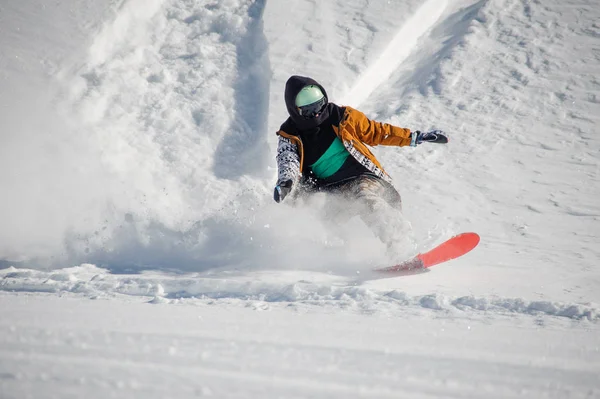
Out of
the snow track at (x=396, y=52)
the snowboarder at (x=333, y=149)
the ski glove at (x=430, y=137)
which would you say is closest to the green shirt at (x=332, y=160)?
the snowboarder at (x=333, y=149)

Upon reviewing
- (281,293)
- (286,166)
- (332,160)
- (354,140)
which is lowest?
(281,293)

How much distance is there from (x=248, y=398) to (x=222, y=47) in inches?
262

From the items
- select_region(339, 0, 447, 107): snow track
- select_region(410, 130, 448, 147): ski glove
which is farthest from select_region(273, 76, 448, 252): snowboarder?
select_region(339, 0, 447, 107): snow track

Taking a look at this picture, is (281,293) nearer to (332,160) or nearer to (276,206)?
(332,160)

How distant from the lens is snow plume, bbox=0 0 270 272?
4.71 meters

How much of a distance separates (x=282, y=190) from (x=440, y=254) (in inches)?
49.7

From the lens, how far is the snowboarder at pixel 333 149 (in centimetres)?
420

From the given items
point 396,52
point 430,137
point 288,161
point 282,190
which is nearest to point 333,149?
point 288,161

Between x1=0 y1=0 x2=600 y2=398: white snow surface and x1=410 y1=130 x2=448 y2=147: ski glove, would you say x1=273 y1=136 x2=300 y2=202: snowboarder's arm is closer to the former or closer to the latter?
x1=0 y1=0 x2=600 y2=398: white snow surface

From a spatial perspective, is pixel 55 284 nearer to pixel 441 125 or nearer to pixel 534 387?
pixel 534 387

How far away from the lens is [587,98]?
6.37m

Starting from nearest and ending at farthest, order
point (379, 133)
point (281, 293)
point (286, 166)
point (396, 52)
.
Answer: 1. point (281, 293)
2. point (286, 166)
3. point (379, 133)
4. point (396, 52)

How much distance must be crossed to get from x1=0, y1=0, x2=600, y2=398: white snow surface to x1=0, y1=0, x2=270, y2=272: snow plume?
29mm

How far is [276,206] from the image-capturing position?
16.3 ft
